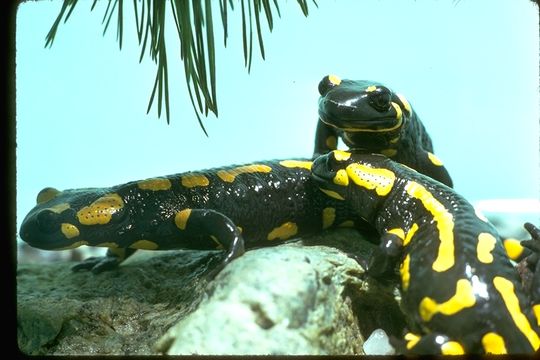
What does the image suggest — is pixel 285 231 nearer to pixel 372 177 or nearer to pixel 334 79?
pixel 372 177

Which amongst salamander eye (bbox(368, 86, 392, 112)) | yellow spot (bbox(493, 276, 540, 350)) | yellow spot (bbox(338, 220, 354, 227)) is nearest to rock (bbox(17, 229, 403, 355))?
yellow spot (bbox(338, 220, 354, 227))

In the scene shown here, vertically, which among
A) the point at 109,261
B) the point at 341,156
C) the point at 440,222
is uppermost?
the point at 341,156

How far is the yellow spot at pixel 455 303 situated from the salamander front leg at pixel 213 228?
551 millimetres

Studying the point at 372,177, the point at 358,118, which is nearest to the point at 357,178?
the point at 372,177

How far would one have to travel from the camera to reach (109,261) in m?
2.17

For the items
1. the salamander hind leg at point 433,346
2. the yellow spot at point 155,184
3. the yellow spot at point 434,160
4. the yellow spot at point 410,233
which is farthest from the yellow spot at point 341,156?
the salamander hind leg at point 433,346

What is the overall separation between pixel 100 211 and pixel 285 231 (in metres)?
0.64

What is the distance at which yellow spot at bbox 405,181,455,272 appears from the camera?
4.91 ft

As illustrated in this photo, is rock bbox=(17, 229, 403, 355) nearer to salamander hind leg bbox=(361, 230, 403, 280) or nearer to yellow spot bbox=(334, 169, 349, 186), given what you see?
salamander hind leg bbox=(361, 230, 403, 280)

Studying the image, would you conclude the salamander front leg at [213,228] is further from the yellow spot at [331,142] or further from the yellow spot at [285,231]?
the yellow spot at [331,142]

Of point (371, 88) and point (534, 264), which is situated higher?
point (371, 88)

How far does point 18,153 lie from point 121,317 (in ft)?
1.84

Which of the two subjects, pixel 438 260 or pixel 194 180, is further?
pixel 194 180

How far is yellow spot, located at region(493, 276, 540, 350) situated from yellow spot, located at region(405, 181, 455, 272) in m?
0.12
